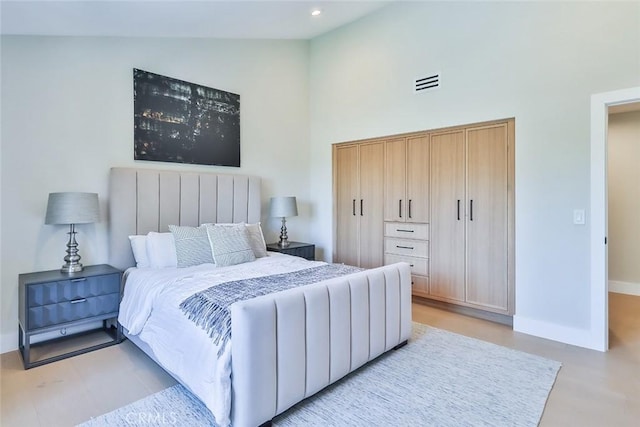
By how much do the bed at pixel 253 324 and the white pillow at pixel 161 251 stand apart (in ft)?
0.64

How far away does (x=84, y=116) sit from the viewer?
3121 millimetres

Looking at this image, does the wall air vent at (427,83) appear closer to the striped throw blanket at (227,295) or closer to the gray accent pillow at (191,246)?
the striped throw blanket at (227,295)

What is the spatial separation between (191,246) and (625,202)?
5.62 meters

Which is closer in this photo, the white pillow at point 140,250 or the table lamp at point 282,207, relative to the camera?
the white pillow at point 140,250

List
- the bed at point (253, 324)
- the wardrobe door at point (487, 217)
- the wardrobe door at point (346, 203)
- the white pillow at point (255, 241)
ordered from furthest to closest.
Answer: the wardrobe door at point (346, 203), the white pillow at point (255, 241), the wardrobe door at point (487, 217), the bed at point (253, 324)

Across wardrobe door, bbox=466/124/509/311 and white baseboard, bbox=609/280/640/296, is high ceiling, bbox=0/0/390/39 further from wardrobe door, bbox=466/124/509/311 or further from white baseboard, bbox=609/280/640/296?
white baseboard, bbox=609/280/640/296

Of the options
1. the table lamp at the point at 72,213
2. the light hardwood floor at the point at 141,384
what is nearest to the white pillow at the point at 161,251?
the table lamp at the point at 72,213

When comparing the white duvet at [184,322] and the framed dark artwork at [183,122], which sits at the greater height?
the framed dark artwork at [183,122]

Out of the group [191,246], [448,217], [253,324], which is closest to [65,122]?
[191,246]

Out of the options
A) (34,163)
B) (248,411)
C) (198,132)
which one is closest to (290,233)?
(198,132)

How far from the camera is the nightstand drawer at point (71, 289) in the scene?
2535 millimetres

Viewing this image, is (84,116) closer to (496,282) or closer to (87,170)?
(87,170)

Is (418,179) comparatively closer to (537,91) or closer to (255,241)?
(537,91)

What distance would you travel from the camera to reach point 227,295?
84.7 inches
